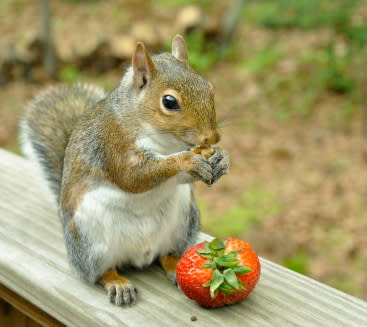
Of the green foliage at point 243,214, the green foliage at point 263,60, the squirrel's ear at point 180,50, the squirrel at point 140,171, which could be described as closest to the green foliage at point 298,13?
the green foliage at point 263,60

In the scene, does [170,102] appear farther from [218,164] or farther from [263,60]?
[263,60]

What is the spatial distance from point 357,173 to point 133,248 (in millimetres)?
3402

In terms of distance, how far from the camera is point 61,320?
4.67 feet

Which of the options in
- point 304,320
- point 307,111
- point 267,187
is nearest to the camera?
point 304,320

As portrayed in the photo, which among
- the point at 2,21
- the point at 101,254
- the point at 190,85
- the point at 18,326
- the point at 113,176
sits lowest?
the point at 2,21

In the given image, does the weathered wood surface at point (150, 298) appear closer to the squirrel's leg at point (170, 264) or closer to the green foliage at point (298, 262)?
the squirrel's leg at point (170, 264)

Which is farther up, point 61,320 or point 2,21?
point 61,320

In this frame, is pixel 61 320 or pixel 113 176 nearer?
pixel 61 320

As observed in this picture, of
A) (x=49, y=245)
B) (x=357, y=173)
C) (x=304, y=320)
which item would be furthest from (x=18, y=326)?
(x=357, y=173)

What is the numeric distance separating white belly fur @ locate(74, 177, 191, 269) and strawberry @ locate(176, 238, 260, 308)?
0.28m

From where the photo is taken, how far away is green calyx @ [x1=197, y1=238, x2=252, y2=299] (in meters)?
1.39

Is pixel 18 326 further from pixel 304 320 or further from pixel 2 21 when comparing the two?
pixel 2 21

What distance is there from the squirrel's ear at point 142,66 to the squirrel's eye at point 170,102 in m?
0.12

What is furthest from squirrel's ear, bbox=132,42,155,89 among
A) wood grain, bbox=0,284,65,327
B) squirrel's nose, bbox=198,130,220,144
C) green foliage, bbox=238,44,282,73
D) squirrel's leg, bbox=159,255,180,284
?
green foliage, bbox=238,44,282,73
